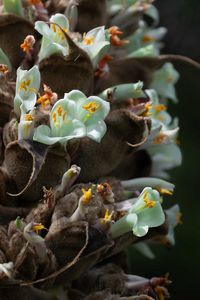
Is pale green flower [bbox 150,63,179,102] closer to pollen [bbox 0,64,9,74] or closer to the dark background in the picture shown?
the dark background

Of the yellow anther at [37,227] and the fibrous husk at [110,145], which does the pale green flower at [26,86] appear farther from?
the yellow anther at [37,227]

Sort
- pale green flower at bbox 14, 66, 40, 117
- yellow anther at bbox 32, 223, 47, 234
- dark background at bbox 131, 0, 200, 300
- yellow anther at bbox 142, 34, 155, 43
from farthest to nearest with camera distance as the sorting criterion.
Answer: dark background at bbox 131, 0, 200, 300
yellow anther at bbox 142, 34, 155, 43
pale green flower at bbox 14, 66, 40, 117
yellow anther at bbox 32, 223, 47, 234

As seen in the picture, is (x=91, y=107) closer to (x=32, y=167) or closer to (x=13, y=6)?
(x=32, y=167)

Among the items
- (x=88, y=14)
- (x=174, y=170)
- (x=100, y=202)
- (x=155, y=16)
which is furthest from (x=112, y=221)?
(x=174, y=170)

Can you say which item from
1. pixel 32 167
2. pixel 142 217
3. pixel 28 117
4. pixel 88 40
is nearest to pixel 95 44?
pixel 88 40

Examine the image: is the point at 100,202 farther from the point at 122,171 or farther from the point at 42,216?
the point at 122,171

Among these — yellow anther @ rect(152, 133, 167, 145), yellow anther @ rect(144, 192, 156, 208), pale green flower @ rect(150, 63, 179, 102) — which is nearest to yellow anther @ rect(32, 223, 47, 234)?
yellow anther @ rect(144, 192, 156, 208)

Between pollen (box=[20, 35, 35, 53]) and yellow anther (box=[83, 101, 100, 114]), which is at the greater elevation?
pollen (box=[20, 35, 35, 53])
